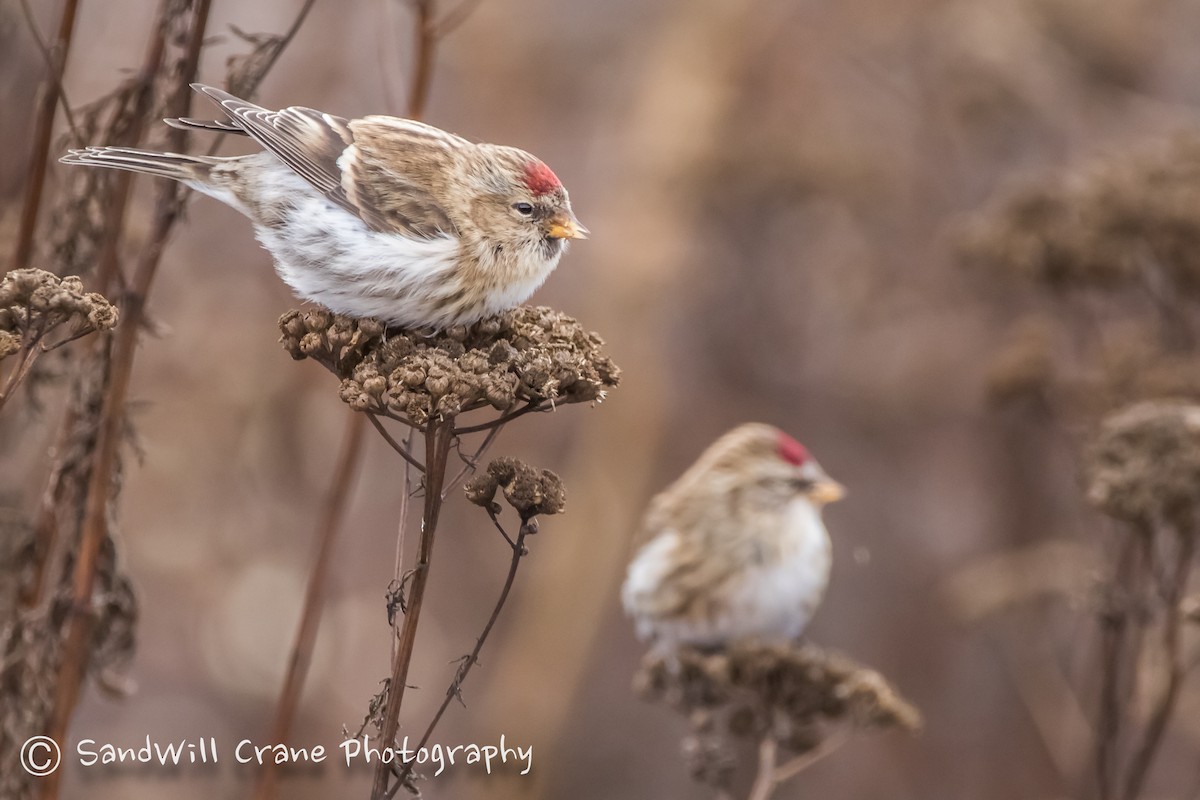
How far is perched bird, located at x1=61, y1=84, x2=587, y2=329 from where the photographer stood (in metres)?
2.52

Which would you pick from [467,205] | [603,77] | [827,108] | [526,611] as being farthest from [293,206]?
[603,77]

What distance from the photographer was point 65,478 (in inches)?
103

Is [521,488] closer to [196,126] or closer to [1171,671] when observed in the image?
[196,126]

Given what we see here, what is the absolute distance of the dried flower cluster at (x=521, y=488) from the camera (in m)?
2.04

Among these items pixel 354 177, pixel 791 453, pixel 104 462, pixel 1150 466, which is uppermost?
pixel 354 177

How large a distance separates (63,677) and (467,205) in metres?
1.27

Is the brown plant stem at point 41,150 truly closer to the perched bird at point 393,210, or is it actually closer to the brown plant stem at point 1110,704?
the perched bird at point 393,210

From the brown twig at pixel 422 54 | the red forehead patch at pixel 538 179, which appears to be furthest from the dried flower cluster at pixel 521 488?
the brown twig at pixel 422 54

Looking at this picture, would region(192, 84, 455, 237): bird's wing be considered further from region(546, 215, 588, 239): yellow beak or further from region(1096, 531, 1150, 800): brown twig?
region(1096, 531, 1150, 800): brown twig

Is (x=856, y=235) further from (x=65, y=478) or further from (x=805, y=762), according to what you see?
(x=65, y=478)

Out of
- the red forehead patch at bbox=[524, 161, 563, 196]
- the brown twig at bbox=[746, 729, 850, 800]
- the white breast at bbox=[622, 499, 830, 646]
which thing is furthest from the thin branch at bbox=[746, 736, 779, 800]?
the red forehead patch at bbox=[524, 161, 563, 196]

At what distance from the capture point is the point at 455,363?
6.78 feet

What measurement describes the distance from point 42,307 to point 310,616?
51.0 inches

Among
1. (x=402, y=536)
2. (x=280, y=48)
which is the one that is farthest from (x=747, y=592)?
(x=280, y=48)
